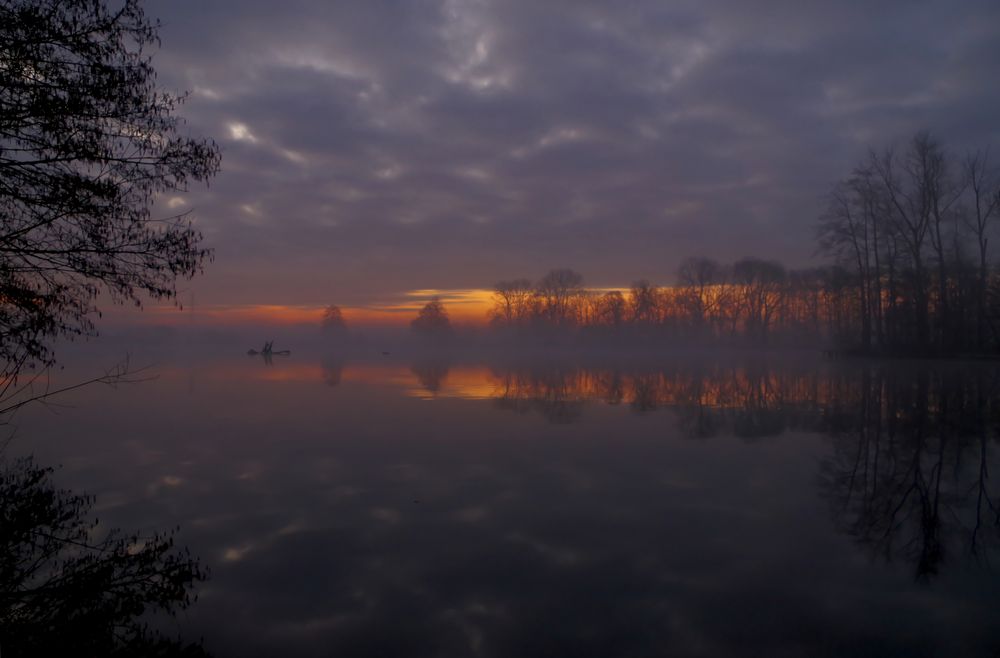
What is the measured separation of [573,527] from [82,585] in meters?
4.48

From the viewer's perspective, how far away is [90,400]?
19156mm

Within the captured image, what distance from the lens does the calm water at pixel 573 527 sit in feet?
12.8

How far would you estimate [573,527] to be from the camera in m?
5.91

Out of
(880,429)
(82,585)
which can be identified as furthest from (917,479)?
(82,585)

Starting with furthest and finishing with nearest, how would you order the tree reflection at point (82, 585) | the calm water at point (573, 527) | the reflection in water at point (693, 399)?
the reflection in water at point (693, 399), the calm water at point (573, 527), the tree reflection at point (82, 585)

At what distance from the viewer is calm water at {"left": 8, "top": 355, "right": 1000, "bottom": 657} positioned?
12.8 ft

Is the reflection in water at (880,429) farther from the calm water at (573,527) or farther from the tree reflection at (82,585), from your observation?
the tree reflection at (82,585)

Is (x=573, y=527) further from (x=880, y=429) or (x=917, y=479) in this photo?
(x=880, y=429)

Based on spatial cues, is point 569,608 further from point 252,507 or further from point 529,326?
point 529,326

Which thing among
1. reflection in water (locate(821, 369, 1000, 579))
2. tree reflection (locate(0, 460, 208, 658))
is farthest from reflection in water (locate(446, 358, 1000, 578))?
tree reflection (locate(0, 460, 208, 658))

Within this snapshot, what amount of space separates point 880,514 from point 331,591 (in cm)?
584

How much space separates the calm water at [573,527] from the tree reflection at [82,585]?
27 centimetres

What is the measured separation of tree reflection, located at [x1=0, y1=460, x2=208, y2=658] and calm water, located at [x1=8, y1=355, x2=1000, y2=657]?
27cm

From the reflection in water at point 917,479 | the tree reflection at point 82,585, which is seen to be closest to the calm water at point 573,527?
the reflection in water at point 917,479
